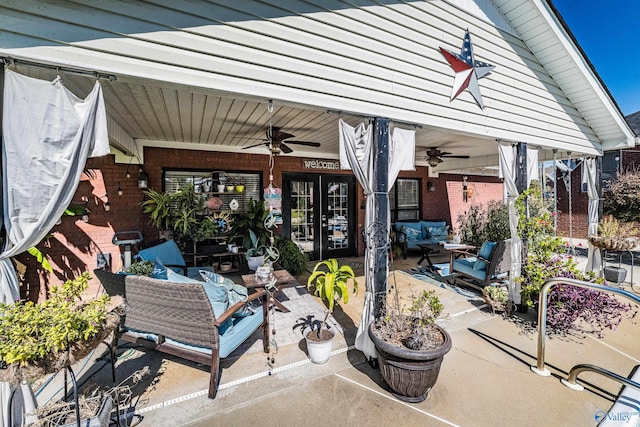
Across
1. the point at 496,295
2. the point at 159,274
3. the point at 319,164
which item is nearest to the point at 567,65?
the point at 496,295

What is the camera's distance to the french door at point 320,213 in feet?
21.7

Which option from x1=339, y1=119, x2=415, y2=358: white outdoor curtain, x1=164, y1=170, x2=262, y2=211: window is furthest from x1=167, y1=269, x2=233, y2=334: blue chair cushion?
x1=164, y1=170, x2=262, y2=211: window

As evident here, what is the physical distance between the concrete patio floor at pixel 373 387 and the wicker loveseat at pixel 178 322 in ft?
0.94

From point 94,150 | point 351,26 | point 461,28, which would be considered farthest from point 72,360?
point 461,28

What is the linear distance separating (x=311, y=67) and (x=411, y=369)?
9.02 feet

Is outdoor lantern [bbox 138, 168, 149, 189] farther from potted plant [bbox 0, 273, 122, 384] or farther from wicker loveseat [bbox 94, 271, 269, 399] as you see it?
potted plant [bbox 0, 273, 122, 384]

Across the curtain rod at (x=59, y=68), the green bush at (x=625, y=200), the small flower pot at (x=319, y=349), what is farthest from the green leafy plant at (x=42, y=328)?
the green bush at (x=625, y=200)

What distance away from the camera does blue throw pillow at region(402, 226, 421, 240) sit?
7.40 meters

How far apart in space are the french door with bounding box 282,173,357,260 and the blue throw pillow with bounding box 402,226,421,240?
4.54ft

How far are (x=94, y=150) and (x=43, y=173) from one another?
329mm

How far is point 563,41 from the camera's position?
4031 millimetres

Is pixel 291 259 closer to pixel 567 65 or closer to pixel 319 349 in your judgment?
pixel 319 349

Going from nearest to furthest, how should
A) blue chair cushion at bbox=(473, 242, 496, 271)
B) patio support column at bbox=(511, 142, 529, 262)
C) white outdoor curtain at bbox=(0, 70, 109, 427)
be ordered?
white outdoor curtain at bbox=(0, 70, 109, 427), patio support column at bbox=(511, 142, 529, 262), blue chair cushion at bbox=(473, 242, 496, 271)

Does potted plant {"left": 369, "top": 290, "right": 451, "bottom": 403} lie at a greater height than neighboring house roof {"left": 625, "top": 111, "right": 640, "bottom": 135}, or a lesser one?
lesser
